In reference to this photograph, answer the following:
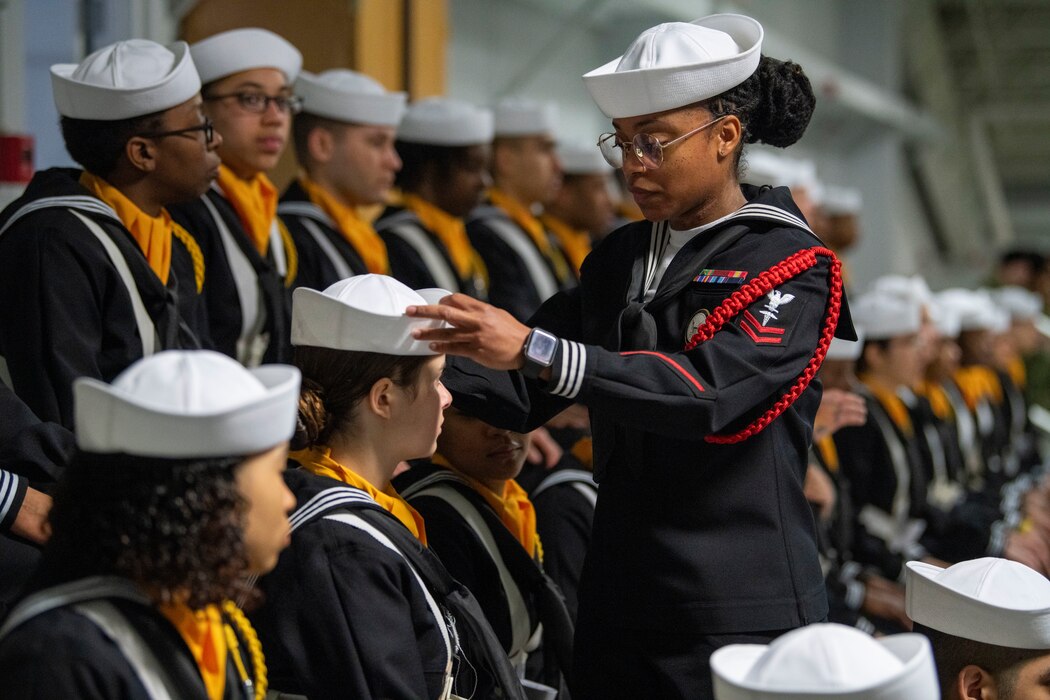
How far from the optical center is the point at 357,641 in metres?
2.28

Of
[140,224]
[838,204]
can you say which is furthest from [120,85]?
[838,204]

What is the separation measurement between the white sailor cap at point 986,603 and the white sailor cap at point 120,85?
1972 mm

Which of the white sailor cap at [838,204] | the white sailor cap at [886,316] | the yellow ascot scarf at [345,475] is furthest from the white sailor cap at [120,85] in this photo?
the white sailor cap at [838,204]

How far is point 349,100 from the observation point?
4.64m

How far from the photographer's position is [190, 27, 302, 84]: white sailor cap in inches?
162

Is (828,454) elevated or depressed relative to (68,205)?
depressed

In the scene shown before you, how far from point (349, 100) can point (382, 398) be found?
7.71 feet

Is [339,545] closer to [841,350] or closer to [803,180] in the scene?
[841,350]

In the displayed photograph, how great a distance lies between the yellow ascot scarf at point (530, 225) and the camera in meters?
5.56

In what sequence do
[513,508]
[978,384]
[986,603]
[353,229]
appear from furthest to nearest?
[978,384] → [353,229] → [513,508] → [986,603]

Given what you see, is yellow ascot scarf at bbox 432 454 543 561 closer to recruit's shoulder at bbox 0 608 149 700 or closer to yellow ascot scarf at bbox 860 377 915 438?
recruit's shoulder at bbox 0 608 149 700

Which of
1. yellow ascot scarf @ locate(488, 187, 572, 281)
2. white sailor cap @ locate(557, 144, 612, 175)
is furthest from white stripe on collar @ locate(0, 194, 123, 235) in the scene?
white sailor cap @ locate(557, 144, 612, 175)

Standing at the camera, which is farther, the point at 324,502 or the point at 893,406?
the point at 893,406

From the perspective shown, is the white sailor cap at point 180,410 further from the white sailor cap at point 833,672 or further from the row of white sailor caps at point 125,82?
the row of white sailor caps at point 125,82
